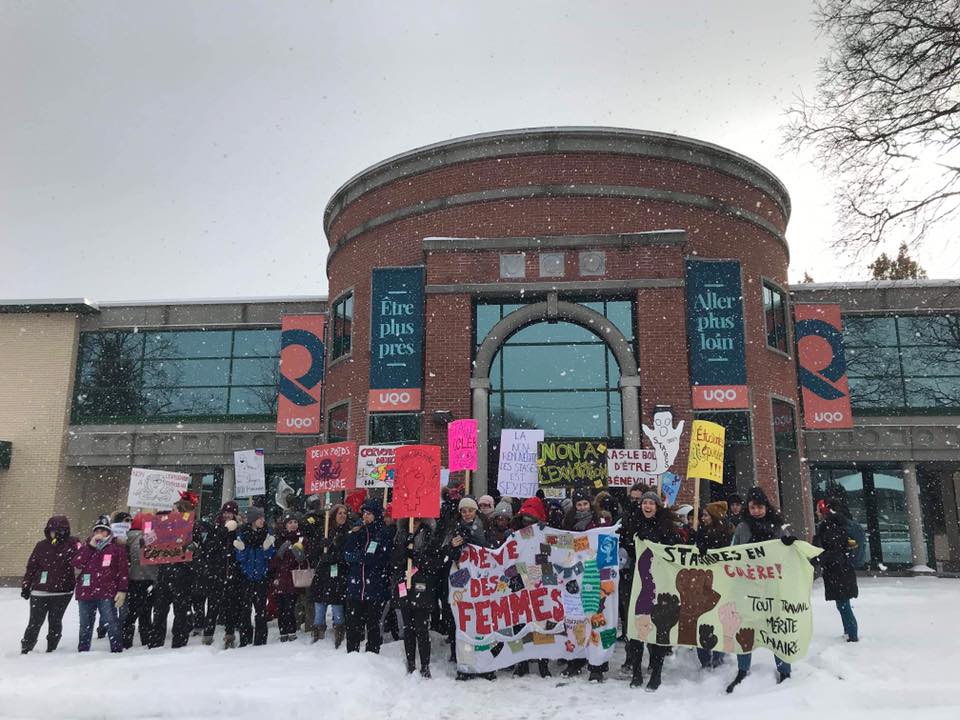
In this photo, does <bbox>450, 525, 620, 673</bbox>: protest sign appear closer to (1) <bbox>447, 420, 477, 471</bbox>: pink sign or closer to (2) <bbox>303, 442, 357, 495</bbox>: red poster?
(1) <bbox>447, 420, 477, 471</bbox>: pink sign

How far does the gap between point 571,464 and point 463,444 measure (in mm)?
2562

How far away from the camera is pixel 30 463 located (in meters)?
22.6

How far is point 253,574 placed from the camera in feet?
29.8

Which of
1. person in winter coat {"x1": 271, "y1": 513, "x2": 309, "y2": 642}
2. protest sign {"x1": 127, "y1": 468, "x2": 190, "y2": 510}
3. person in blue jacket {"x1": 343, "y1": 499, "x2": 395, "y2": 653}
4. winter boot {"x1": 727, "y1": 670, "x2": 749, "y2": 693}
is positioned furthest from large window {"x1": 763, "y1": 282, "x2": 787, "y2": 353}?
protest sign {"x1": 127, "y1": 468, "x2": 190, "y2": 510}

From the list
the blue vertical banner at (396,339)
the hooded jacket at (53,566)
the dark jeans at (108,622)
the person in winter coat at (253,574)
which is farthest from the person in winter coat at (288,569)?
the blue vertical banner at (396,339)

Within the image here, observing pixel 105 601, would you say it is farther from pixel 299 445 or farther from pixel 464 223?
pixel 299 445

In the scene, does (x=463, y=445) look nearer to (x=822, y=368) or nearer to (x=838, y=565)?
(x=838, y=565)

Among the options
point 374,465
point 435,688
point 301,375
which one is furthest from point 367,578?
point 301,375

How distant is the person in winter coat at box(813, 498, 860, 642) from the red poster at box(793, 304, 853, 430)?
10611mm

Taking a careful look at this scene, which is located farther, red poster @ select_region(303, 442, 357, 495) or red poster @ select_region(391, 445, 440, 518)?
red poster @ select_region(303, 442, 357, 495)

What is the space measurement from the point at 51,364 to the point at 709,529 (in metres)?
22.8

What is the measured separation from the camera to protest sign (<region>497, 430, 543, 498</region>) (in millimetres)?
12969

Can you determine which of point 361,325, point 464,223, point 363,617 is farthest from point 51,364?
point 363,617

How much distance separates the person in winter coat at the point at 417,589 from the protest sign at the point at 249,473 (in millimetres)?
7528
